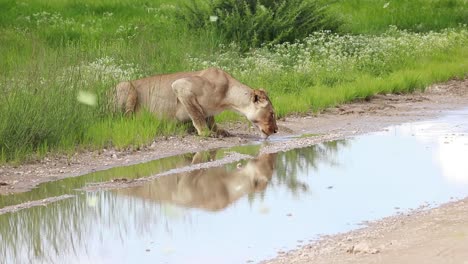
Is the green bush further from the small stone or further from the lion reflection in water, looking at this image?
the small stone

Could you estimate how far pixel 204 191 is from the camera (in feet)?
34.8

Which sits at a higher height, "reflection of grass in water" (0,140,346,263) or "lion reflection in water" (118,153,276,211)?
"lion reflection in water" (118,153,276,211)

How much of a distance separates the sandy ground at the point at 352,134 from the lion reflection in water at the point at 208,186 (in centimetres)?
62

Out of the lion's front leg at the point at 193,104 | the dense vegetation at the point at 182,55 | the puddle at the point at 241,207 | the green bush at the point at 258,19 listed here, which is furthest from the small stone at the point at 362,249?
the green bush at the point at 258,19

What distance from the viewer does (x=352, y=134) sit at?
46.7ft

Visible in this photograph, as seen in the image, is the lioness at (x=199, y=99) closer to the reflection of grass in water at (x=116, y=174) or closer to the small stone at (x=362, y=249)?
the reflection of grass in water at (x=116, y=174)

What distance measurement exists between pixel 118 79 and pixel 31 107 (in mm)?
3050

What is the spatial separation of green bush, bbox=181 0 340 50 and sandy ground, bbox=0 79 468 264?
3.60 metres

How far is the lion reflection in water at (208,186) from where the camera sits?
10.2 m

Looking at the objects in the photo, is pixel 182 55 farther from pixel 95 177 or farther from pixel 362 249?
pixel 362 249

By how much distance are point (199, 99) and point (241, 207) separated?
4542 millimetres

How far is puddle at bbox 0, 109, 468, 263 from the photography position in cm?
827

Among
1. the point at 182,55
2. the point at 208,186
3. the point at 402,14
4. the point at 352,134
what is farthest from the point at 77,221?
the point at 402,14

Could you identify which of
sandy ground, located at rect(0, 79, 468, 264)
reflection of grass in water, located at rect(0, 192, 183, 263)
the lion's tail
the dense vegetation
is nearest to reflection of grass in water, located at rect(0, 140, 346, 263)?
reflection of grass in water, located at rect(0, 192, 183, 263)
